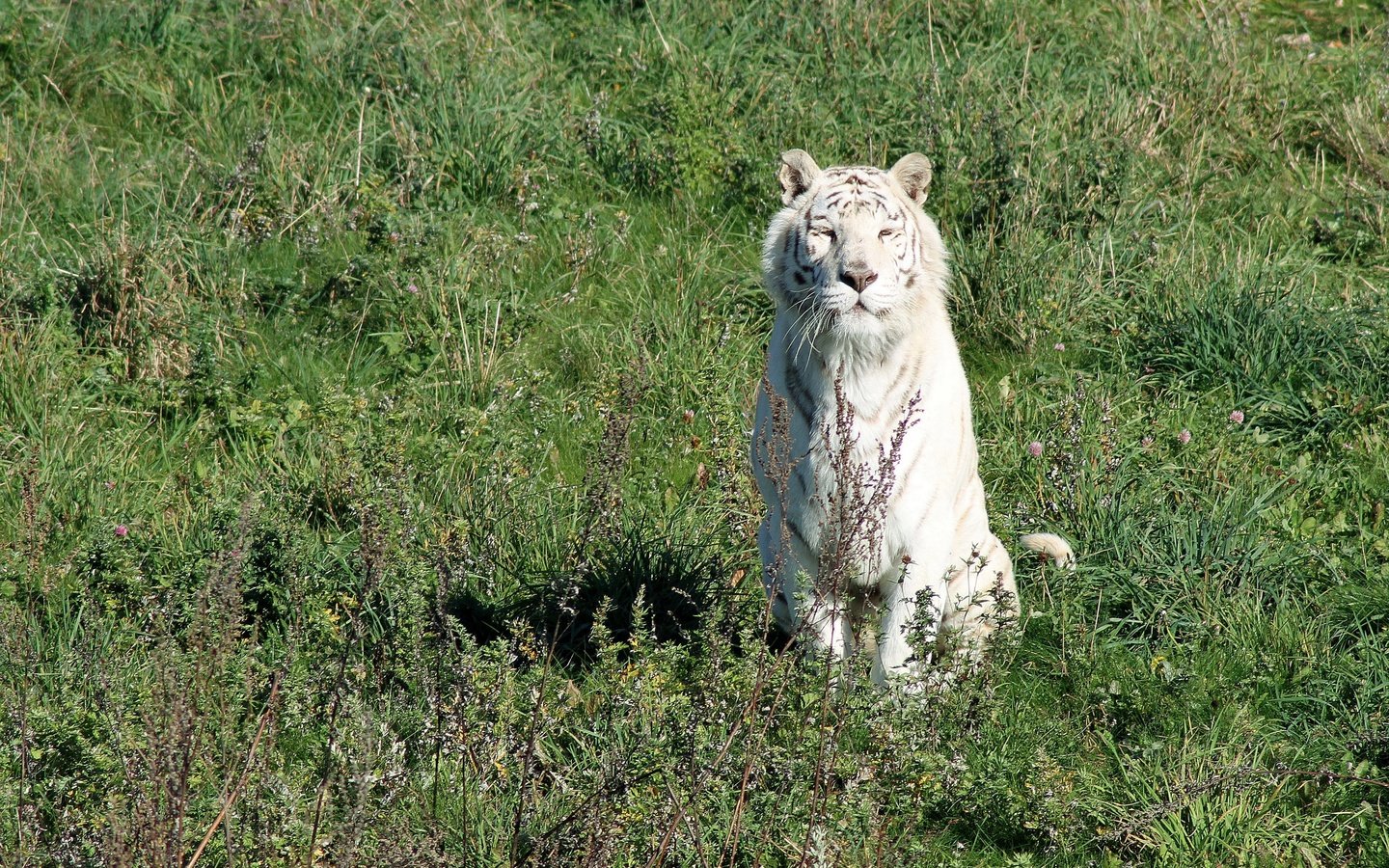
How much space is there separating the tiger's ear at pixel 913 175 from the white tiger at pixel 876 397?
0.01 meters

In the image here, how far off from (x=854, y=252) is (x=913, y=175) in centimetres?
56

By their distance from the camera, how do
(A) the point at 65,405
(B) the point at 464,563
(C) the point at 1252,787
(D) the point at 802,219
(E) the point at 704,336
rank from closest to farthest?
(C) the point at 1252,787 → (D) the point at 802,219 → (B) the point at 464,563 → (A) the point at 65,405 → (E) the point at 704,336

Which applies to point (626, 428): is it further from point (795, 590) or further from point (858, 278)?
point (795, 590)

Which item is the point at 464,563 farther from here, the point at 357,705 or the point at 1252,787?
the point at 1252,787

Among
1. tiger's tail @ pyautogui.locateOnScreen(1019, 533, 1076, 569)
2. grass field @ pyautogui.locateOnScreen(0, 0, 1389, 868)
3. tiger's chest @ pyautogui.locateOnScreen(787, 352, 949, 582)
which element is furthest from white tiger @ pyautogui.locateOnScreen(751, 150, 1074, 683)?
tiger's tail @ pyautogui.locateOnScreen(1019, 533, 1076, 569)

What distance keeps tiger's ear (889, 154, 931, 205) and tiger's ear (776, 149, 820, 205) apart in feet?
0.89

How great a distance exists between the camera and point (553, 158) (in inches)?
289

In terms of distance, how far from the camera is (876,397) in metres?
4.36

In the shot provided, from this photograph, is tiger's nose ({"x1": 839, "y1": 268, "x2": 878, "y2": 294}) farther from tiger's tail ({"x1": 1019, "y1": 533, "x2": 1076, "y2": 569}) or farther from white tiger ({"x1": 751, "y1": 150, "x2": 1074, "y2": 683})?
tiger's tail ({"x1": 1019, "y1": 533, "x2": 1076, "y2": 569})

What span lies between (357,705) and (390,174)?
4.37 meters

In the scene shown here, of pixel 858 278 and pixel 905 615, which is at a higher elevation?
pixel 858 278

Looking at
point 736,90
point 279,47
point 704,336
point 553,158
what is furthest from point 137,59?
point 704,336

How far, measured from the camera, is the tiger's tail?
505 centimetres

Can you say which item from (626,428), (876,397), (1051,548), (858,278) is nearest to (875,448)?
(876,397)
